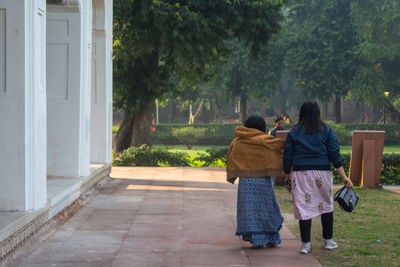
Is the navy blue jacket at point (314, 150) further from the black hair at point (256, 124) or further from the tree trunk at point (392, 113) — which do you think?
the tree trunk at point (392, 113)

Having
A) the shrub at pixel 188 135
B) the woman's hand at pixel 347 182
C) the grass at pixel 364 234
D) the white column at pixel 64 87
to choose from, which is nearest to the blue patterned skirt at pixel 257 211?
the grass at pixel 364 234

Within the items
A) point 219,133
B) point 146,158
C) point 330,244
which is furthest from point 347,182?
point 219,133

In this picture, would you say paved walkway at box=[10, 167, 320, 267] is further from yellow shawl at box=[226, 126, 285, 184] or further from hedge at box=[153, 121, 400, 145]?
hedge at box=[153, 121, 400, 145]

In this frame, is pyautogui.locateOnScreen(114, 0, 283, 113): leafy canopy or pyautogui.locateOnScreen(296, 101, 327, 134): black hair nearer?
pyautogui.locateOnScreen(296, 101, 327, 134): black hair

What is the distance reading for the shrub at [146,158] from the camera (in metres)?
18.6

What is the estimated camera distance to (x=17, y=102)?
6.79m

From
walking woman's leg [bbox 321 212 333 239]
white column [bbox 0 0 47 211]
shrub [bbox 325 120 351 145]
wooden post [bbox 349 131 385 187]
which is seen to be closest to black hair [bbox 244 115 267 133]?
walking woman's leg [bbox 321 212 333 239]

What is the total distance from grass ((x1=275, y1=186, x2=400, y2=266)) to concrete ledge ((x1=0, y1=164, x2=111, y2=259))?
3013 mm

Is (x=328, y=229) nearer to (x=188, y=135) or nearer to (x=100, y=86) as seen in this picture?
(x=100, y=86)

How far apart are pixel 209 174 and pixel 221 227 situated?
742 centimetres

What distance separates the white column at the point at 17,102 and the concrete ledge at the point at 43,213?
0.22 m

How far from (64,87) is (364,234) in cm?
522

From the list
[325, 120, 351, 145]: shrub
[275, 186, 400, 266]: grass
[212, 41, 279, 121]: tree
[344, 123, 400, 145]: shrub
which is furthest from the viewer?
[344, 123, 400, 145]: shrub

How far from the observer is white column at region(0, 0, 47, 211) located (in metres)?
6.78
